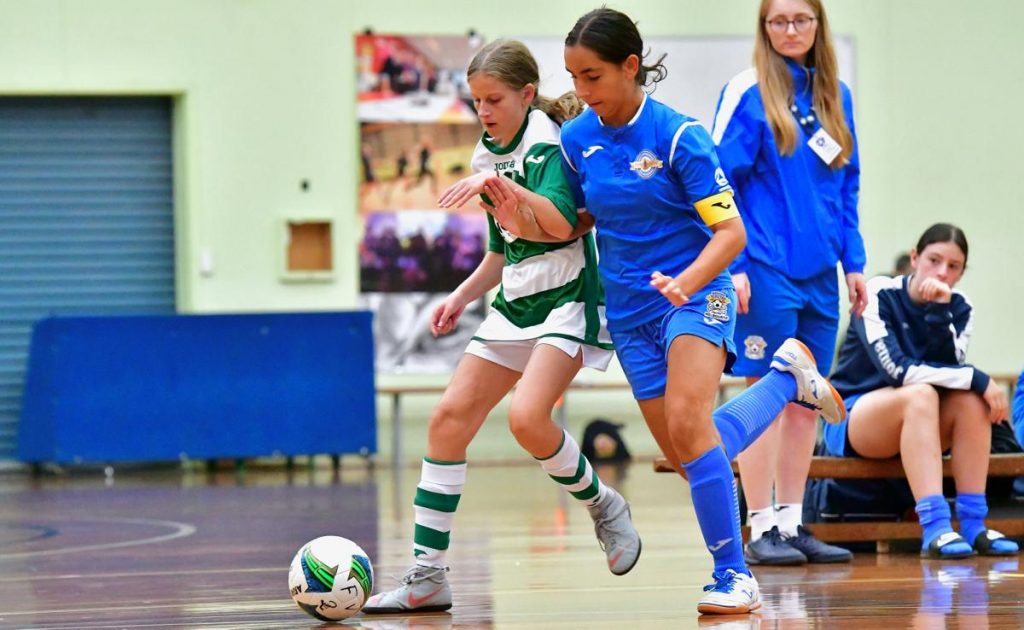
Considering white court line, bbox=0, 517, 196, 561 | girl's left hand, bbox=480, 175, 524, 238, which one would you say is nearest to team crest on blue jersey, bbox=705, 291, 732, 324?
girl's left hand, bbox=480, 175, 524, 238

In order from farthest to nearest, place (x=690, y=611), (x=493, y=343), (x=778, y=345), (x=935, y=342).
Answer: (x=935, y=342), (x=778, y=345), (x=493, y=343), (x=690, y=611)

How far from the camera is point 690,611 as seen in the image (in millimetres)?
4055

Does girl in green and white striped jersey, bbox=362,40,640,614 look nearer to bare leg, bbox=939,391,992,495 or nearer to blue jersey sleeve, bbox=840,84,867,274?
blue jersey sleeve, bbox=840,84,867,274

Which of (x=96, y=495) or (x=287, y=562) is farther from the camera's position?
(x=96, y=495)

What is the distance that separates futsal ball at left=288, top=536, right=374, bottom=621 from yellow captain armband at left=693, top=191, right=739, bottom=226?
1337 millimetres

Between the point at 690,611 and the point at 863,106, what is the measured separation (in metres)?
10.1

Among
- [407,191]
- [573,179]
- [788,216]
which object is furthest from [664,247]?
[407,191]

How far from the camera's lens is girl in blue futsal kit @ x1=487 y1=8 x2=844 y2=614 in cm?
391

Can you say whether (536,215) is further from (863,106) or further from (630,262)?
(863,106)

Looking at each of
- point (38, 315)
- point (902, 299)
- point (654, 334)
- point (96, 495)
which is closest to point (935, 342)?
point (902, 299)

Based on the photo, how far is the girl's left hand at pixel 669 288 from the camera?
3654 mm

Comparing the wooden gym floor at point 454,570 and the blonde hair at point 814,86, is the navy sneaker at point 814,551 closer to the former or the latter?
the wooden gym floor at point 454,570

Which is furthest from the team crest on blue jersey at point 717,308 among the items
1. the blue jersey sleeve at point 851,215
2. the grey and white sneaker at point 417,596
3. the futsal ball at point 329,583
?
the blue jersey sleeve at point 851,215

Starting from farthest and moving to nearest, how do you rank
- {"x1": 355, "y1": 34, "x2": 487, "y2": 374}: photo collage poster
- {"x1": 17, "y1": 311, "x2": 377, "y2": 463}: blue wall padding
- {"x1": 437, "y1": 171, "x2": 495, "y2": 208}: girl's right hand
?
{"x1": 355, "y1": 34, "x2": 487, "y2": 374}: photo collage poster, {"x1": 17, "y1": 311, "x2": 377, "y2": 463}: blue wall padding, {"x1": 437, "y1": 171, "x2": 495, "y2": 208}: girl's right hand
